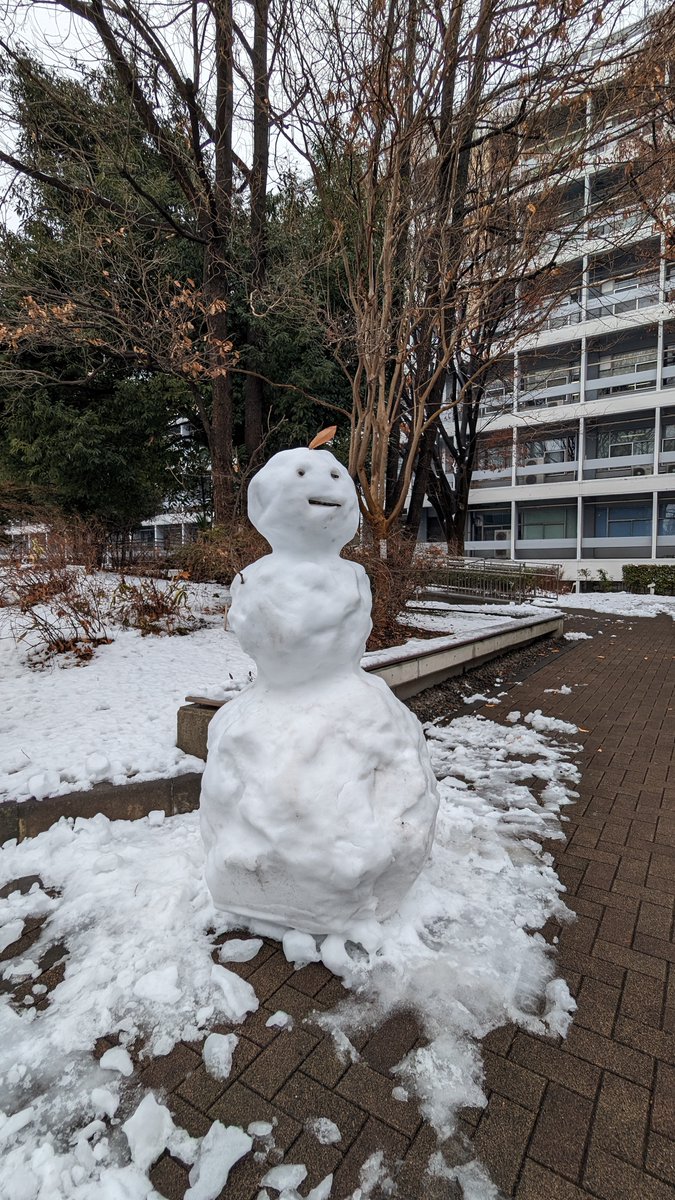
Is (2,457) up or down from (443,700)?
up

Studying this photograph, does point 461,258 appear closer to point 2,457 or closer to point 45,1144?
point 45,1144

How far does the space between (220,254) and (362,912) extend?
10.8 m

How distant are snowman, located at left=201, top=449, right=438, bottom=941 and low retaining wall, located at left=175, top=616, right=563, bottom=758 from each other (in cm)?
153

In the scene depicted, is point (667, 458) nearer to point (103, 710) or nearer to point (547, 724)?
point (547, 724)

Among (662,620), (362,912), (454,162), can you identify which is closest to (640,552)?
(662,620)

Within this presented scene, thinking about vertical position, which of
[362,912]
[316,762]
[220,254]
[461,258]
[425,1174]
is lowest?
[425,1174]

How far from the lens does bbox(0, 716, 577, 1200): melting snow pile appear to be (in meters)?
1.66

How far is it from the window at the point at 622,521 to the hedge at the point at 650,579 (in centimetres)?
651

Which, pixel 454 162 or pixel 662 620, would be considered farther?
pixel 662 620

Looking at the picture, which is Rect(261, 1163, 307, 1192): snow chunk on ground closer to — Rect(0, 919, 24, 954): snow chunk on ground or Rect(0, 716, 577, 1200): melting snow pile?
Rect(0, 716, 577, 1200): melting snow pile

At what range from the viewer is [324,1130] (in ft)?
5.57

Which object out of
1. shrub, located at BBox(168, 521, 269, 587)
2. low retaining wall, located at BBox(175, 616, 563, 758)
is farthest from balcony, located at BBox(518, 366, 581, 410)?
shrub, located at BBox(168, 521, 269, 587)

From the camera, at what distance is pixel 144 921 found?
100 inches

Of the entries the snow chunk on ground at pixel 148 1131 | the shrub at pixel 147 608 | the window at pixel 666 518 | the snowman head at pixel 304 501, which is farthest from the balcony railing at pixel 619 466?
the snow chunk on ground at pixel 148 1131
